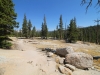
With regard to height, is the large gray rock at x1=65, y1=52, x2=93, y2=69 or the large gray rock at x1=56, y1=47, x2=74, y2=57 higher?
the large gray rock at x1=56, y1=47, x2=74, y2=57

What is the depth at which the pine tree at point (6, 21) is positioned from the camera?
1644 centimetres

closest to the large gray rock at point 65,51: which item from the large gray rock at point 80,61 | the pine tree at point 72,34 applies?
the large gray rock at point 80,61

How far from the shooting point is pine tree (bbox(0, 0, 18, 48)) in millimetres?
16438

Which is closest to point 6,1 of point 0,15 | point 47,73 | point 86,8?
point 0,15

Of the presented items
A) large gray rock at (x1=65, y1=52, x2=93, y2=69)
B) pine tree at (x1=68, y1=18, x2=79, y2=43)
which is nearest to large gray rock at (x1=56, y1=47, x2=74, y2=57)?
large gray rock at (x1=65, y1=52, x2=93, y2=69)

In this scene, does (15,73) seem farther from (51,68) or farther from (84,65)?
(84,65)

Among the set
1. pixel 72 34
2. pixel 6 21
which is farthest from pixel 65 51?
pixel 72 34

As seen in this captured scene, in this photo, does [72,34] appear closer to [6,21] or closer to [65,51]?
[65,51]

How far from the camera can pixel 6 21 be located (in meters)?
16.3

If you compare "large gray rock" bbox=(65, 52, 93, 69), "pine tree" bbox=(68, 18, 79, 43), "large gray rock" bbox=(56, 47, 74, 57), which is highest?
"pine tree" bbox=(68, 18, 79, 43)

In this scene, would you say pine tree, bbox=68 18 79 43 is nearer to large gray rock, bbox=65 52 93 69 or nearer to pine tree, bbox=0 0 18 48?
pine tree, bbox=0 0 18 48

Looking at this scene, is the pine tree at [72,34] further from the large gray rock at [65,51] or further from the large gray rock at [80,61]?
the large gray rock at [80,61]

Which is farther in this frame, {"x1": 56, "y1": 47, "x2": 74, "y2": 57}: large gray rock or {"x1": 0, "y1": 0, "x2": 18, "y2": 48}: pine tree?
{"x1": 0, "y1": 0, "x2": 18, "y2": 48}: pine tree

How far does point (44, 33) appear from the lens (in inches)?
2675
